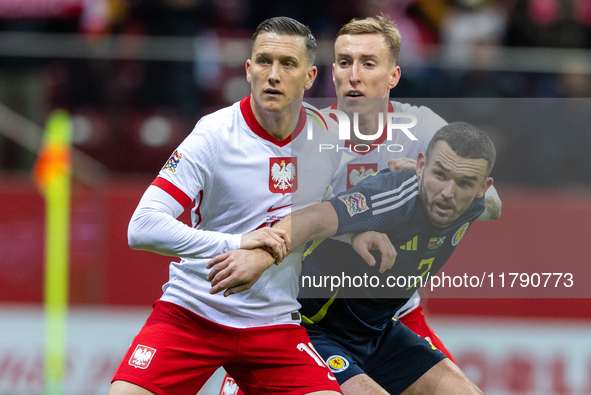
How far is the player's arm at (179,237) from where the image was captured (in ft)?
10.2

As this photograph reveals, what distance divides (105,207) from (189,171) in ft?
14.2

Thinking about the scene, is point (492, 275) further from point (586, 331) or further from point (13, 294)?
point (13, 294)

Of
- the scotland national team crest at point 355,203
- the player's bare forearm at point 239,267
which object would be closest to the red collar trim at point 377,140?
the scotland national team crest at point 355,203

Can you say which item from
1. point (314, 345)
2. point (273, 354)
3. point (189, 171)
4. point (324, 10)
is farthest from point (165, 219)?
point (324, 10)

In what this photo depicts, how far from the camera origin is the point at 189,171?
3.28m

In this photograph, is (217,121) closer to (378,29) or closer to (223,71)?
(378,29)

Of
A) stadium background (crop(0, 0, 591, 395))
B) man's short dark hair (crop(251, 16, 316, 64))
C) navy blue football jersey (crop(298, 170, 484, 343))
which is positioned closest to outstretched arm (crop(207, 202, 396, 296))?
navy blue football jersey (crop(298, 170, 484, 343))

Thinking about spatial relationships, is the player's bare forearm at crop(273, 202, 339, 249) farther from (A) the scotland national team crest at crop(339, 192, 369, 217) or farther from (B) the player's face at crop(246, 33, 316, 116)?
(B) the player's face at crop(246, 33, 316, 116)

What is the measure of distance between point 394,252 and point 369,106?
770mm

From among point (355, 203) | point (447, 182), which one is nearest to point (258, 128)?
point (355, 203)

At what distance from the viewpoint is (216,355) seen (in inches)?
135

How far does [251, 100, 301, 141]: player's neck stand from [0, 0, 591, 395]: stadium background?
260 cm

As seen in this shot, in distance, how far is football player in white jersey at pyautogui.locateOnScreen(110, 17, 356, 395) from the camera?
3344 millimetres

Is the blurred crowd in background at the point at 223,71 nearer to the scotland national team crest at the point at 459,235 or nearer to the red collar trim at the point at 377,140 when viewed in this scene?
the red collar trim at the point at 377,140
